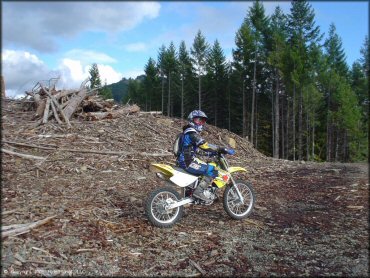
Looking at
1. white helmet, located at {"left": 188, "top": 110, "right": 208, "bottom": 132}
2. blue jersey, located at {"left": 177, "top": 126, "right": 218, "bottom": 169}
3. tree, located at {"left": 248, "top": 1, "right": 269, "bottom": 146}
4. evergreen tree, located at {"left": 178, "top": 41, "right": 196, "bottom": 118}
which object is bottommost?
blue jersey, located at {"left": 177, "top": 126, "right": 218, "bottom": 169}

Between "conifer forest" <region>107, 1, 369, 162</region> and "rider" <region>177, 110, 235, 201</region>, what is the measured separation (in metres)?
29.9

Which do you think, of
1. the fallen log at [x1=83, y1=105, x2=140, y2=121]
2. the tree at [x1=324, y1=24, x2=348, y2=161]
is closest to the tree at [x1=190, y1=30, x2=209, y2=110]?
the tree at [x1=324, y1=24, x2=348, y2=161]

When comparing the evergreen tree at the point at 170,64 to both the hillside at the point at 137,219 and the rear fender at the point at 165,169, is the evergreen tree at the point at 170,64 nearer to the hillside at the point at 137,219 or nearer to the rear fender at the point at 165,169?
the hillside at the point at 137,219

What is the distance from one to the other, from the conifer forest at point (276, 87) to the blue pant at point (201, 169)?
29804mm

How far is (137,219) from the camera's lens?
6.32 metres

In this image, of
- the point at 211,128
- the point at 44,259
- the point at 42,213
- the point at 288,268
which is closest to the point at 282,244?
the point at 288,268

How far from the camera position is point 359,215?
726 centimetres

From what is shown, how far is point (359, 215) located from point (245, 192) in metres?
2.36

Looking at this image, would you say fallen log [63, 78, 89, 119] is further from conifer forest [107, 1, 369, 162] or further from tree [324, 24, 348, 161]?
tree [324, 24, 348, 161]

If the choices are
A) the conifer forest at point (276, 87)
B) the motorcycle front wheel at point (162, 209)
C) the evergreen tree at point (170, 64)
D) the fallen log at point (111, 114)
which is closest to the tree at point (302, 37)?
the conifer forest at point (276, 87)

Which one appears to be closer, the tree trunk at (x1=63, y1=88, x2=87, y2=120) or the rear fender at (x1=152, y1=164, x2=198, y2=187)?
the rear fender at (x1=152, y1=164, x2=198, y2=187)

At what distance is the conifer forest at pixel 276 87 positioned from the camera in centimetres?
3922

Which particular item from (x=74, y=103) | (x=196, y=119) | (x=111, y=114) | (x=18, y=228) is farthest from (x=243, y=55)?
(x=18, y=228)

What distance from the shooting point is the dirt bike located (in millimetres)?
6133
